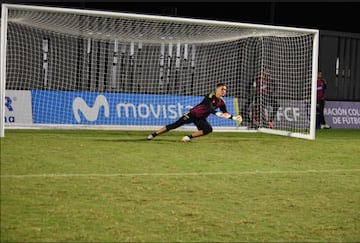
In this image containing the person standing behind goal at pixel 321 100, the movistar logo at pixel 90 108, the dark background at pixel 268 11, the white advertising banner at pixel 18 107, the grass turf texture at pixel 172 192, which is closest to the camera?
the grass turf texture at pixel 172 192

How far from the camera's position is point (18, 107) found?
16828mm

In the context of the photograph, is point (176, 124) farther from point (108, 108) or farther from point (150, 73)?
point (150, 73)

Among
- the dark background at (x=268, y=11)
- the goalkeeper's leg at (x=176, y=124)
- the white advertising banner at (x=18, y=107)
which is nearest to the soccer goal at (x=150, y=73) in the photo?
the white advertising banner at (x=18, y=107)

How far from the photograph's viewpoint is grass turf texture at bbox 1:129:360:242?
6.96 m

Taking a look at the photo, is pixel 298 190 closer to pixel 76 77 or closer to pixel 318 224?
pixel 318 224

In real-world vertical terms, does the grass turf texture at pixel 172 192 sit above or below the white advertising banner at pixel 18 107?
below

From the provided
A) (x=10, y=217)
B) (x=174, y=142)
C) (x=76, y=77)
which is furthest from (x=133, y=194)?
(x=76, y=77)

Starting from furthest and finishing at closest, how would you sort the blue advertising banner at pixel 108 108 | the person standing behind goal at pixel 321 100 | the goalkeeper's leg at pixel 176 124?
the person standing behind goal at pixel 321 100, the blue advertising banner at pixel 108 108, the goalkeeper's leg at pixel 176 124

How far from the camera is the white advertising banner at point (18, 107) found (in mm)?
16734

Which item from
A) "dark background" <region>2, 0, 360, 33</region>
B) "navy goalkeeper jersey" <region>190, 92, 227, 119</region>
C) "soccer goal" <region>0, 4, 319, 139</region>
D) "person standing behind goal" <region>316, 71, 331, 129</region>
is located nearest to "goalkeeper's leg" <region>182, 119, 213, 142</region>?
"navy goalkeeper jersey" <region>190, 92, 227, 119</region>

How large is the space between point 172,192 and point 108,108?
9.00 m

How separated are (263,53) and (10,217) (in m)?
12.5

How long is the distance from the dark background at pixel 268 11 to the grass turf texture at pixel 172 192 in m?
11.5

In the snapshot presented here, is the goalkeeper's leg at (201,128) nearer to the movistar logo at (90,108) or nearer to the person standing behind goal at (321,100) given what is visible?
the movistar logo at (90,108)
